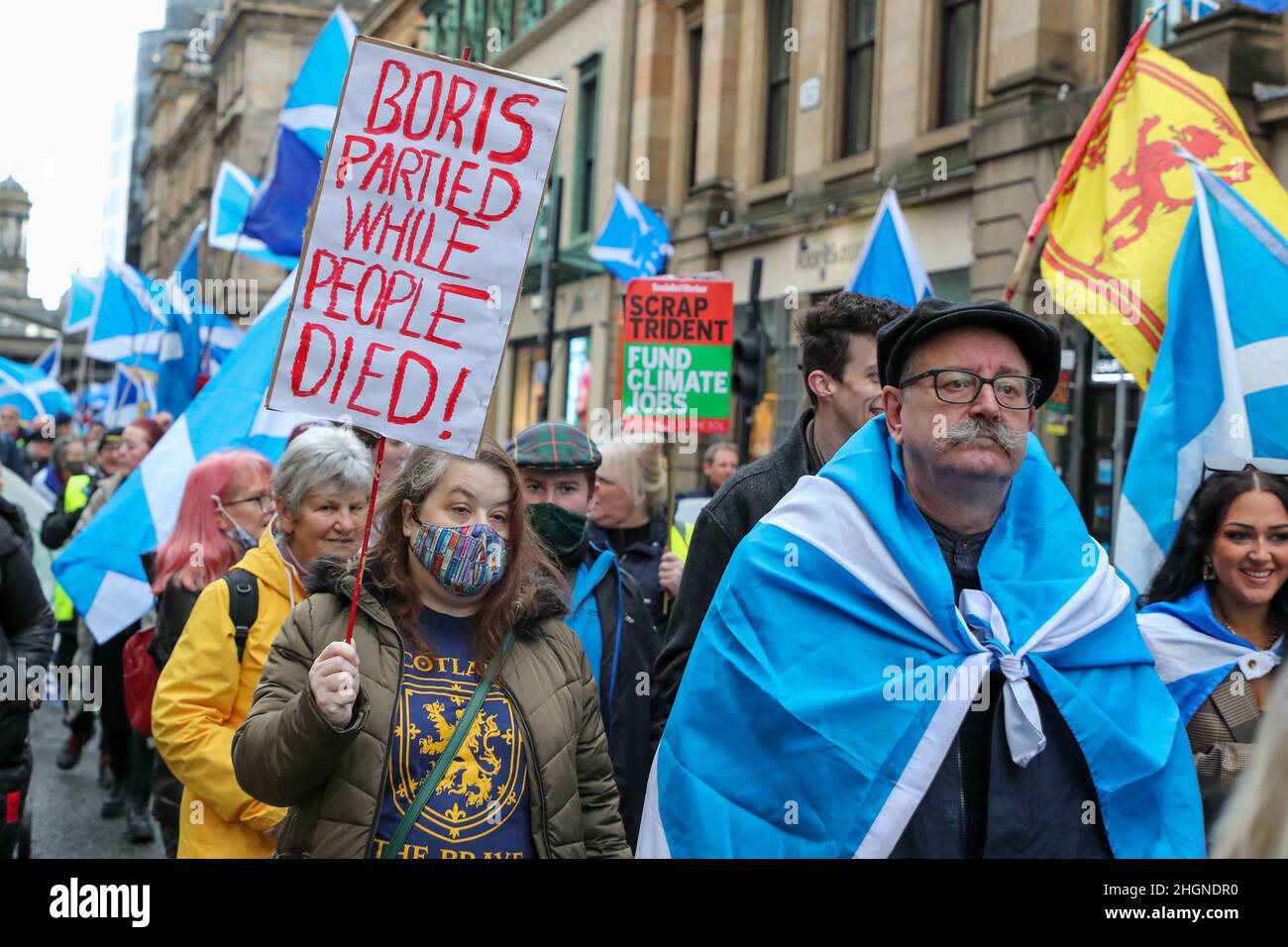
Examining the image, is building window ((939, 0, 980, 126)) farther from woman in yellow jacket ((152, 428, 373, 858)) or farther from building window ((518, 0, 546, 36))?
building window ((518, 0, 546, 36))

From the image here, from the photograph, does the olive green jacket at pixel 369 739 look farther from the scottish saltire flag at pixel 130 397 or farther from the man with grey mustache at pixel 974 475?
the scottish saltire flag at pixel 130 397

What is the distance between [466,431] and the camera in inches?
127

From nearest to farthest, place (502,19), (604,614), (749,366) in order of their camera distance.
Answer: (604,614), (749,366), (502,19)

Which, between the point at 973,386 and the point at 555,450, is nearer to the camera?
the point at 973,386

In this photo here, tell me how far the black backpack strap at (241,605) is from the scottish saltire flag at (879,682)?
149 cm

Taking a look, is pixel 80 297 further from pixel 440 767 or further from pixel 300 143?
pixel 440 767

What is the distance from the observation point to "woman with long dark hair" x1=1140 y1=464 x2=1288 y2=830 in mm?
3844

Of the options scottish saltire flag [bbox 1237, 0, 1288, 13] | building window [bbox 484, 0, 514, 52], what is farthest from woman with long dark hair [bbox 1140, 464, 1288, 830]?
building window [bbox 484, 0, 514, 52]

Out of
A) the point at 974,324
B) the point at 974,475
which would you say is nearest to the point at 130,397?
the point at 974,324

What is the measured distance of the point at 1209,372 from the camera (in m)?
5.19

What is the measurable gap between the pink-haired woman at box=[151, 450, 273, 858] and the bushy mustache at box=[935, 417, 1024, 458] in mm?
2718

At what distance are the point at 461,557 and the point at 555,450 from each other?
152 centimetres

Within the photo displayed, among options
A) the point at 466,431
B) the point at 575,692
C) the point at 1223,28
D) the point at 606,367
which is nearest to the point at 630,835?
the point at 575,692

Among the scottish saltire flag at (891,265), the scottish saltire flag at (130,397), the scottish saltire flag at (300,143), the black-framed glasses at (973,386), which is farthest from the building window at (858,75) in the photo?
the black-framed glasses at (973,386)
